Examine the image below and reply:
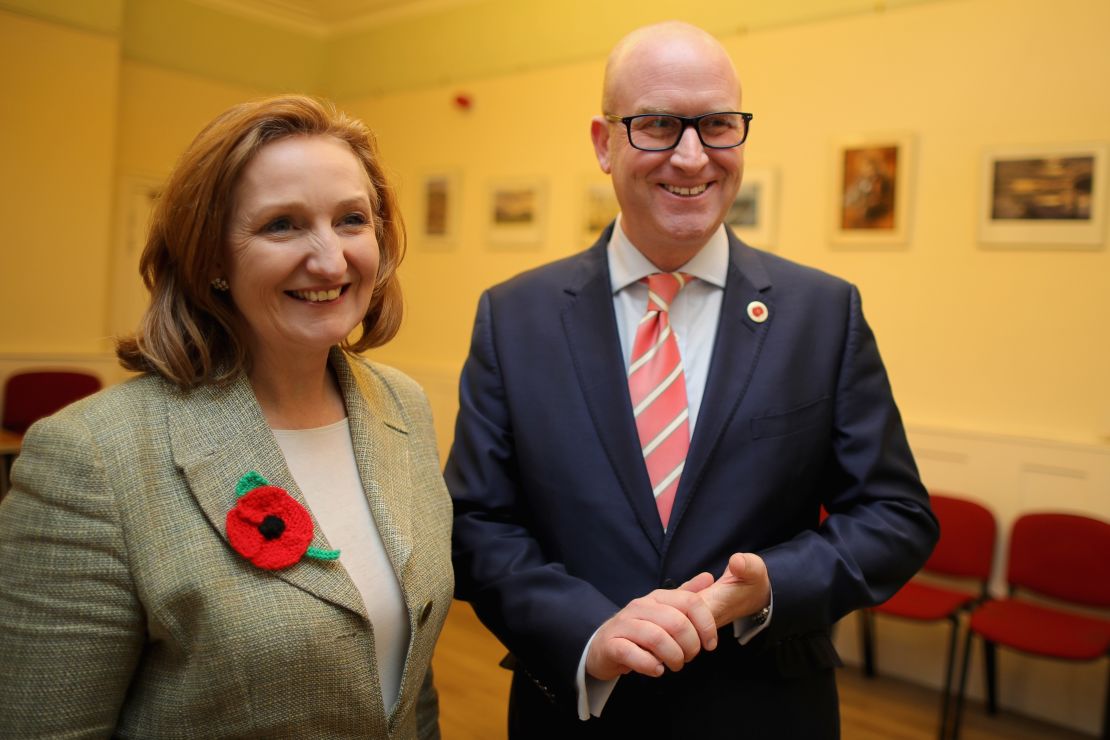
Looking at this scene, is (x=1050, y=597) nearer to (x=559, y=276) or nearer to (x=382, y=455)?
(x=559, y=276)

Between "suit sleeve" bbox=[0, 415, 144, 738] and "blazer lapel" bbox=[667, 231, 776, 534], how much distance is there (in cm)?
90

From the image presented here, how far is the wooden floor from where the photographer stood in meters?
4.14

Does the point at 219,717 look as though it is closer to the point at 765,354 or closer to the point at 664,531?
the point at 664,531

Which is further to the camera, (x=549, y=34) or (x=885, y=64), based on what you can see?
(x=549, y=34)

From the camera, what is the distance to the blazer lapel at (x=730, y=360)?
1.60 metres

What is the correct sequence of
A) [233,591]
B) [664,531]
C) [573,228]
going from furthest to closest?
1. [573,228]
2. [664,531]
3. [233,591]

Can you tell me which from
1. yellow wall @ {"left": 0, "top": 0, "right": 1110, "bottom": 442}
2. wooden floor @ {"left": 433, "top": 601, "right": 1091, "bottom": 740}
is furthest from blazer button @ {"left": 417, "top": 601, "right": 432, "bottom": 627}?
yellow wall @ {"left": 0, "top": 0, "right": 1110, "bottom": 442}

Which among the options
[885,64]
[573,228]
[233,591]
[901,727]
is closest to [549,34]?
[573,228]

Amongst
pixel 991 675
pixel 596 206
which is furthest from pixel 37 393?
pixel 991 675

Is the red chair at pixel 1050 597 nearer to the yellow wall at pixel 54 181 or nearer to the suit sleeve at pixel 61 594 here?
the suit sleeve at pixel 61 594

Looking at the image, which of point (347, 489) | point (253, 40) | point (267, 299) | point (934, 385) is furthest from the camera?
point (253, 40)

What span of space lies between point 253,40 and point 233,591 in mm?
7770

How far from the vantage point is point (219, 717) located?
127 centimetres

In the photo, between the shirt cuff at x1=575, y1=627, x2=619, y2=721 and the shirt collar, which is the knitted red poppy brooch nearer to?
the shirt cuff at x1=575, y1=627, x2=619, y2=721
